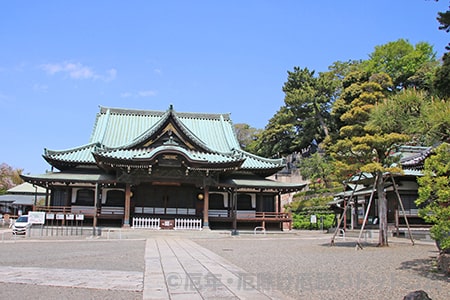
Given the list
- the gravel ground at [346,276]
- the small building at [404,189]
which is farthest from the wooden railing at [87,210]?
the gravel ground at [346,276]

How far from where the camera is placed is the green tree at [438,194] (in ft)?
28.4

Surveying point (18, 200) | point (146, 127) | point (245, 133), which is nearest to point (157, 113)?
point (146, 127)

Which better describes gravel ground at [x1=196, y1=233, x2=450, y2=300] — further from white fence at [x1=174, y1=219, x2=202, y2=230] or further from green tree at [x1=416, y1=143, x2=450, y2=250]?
white fence at [x1=174, y1=219, x2=202, y2=230]

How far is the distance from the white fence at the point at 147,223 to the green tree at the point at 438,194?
18.2 metres

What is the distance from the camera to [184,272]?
8.59m

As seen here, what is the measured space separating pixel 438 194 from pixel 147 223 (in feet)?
63.4

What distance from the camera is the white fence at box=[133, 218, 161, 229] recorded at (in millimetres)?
24906

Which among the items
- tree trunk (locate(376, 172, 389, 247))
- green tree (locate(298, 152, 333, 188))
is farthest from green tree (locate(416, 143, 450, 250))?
green tree (locate(298, 152, 333, 188))

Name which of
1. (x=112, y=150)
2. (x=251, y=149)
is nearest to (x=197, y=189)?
(x=112, y=150)

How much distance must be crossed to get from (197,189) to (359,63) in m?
40.9

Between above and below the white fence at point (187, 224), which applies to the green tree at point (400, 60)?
above

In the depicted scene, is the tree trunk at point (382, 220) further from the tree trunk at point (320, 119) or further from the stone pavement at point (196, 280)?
the tree trunk at point (320, 119)

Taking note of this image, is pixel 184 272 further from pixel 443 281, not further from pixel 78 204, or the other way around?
pixel 78 204

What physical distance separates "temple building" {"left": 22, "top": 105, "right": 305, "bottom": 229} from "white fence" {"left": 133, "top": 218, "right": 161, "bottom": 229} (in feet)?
0.91
